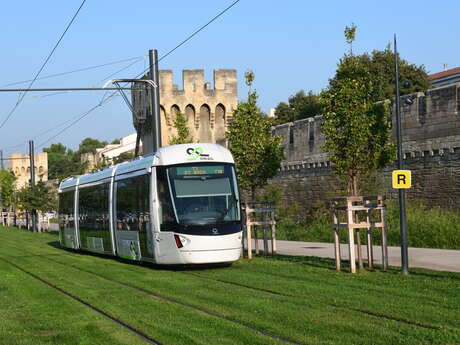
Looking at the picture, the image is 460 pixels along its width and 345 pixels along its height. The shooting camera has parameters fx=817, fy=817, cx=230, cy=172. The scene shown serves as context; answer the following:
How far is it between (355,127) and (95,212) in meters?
10.4

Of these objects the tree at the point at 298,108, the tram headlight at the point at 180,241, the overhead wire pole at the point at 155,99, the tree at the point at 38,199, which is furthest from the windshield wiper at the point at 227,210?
the tree at the point at 298,108

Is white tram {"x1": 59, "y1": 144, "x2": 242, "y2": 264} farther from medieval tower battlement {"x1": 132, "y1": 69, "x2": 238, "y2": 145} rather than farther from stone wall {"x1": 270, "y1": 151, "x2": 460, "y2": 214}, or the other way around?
medieval tower battlement {"x1": 132, "y1": 69, "x2": 238, "y2": 145}

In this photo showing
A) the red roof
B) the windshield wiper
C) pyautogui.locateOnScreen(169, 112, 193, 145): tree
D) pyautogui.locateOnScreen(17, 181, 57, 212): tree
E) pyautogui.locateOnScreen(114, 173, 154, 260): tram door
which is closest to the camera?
the windshield wiper

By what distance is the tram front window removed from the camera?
18.3 metres

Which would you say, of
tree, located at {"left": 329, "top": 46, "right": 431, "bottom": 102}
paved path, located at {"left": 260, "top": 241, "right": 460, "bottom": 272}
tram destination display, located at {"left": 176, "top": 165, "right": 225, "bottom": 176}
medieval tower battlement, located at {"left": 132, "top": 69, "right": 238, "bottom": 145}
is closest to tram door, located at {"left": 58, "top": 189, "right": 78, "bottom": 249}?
paved path, located at {"left": 260, "top": 241, "right": 460, "bottom": 272}

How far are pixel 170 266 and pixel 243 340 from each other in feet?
40.3

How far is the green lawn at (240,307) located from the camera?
906 cm

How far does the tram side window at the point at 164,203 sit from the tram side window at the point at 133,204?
0.63 metres

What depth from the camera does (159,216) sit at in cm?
1873

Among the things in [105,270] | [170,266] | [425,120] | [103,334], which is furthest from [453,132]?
[103,334]

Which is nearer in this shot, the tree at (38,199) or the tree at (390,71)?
the tree at (38,199)

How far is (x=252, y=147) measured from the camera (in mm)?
24422

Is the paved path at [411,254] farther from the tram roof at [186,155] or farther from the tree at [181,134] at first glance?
the tree at [181,134]

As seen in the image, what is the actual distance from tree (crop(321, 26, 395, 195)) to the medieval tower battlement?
133ft
